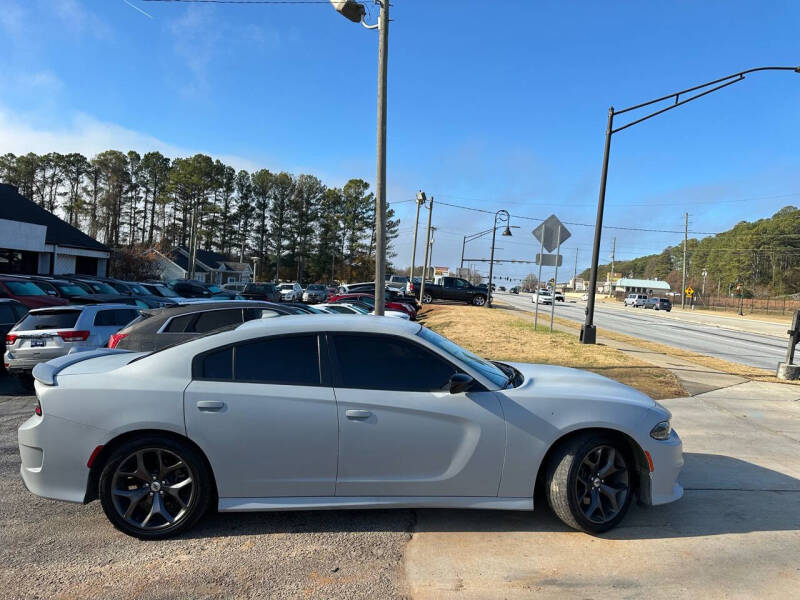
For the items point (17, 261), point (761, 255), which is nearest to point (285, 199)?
point (17, 261)

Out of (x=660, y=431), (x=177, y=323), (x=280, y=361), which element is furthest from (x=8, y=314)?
(x=660, y=431)

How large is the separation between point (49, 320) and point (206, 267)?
201 ft

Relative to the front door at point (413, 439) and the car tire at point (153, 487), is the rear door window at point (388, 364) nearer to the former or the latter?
the front door at point (413, 439)

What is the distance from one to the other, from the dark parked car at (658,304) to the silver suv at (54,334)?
196 ft

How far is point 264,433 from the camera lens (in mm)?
3430

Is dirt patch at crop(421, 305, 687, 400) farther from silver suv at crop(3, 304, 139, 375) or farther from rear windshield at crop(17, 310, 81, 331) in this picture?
rear windshield at crop(17, 310, 81, 331)

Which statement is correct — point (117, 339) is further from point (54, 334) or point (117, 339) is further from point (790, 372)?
point (790, 372)

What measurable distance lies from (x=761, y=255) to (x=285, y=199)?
275 ft

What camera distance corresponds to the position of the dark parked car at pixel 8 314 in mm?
9414

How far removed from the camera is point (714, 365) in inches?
483

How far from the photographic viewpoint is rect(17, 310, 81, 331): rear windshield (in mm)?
8758

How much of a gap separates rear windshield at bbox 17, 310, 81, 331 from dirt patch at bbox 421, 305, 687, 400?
8145 millimetres

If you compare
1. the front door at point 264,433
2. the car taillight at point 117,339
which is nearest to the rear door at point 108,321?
the car taillight at point 117,339

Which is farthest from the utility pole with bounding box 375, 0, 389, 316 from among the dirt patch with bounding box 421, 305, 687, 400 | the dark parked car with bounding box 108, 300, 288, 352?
the dirt patch with bounding box 421, 305, 687, 400
